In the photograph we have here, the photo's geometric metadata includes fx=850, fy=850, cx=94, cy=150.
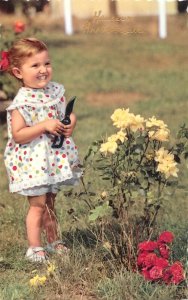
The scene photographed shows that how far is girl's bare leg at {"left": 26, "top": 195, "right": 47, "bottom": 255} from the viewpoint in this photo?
16.9ft

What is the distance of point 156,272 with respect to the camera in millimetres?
4434

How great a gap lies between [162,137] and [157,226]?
1.32 metres

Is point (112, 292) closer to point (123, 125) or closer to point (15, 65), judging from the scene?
point (123, 125)

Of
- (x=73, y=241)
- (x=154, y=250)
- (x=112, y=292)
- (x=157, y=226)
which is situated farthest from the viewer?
(x=157, y=226)

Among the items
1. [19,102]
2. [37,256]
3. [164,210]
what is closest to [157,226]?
[164,210]

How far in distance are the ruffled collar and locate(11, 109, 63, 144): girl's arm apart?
7 cm

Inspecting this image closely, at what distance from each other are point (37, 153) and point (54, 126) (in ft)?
0.85

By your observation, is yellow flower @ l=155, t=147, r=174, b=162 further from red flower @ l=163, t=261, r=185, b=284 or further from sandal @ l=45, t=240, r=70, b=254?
sandal @ l=45, t=240, r=70, b=254

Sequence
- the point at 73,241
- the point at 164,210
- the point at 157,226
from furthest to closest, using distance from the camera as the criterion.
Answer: the point at 164,210 → the point at 157,226 → the point at 73,241

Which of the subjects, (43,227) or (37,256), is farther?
(43,227)

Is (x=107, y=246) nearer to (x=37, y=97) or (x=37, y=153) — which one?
(x=37, y=153)

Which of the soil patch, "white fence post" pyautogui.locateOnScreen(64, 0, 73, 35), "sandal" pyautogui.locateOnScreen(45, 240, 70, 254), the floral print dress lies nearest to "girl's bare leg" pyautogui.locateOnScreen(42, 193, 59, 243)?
"sandal" pyautogui.locateOnScreen(45, 240, 70, 254)

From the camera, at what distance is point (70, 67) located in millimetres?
17188

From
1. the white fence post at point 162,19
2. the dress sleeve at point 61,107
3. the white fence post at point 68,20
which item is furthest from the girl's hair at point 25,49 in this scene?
the white fence post at point 68,20
